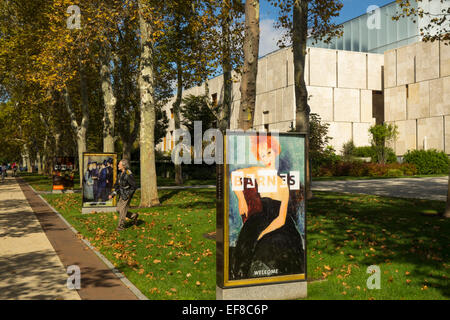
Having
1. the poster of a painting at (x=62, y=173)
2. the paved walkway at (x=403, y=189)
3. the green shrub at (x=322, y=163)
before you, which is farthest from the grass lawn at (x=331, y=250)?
the green shrub at (x=322, y=163)

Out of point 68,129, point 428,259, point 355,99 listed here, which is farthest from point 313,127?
point 68,129

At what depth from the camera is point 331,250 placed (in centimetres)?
808

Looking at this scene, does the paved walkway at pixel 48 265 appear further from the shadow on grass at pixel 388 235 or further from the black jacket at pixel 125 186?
the shadow on grass at pixel 388 235

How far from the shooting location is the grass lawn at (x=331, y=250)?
6008 mm

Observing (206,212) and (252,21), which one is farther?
(206,212)

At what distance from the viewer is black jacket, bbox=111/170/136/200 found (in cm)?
1084

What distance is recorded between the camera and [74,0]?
18203 mm

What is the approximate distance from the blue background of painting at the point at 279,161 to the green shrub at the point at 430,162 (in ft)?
101

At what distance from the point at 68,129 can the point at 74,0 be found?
93.4ft

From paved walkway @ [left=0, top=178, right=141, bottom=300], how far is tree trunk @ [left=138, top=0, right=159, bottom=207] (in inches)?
157

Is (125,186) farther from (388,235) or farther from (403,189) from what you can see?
(403,189)

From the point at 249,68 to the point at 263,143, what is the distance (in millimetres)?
5099

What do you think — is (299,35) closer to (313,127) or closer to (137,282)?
(137,282)

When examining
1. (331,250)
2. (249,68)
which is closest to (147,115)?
(249,68)
